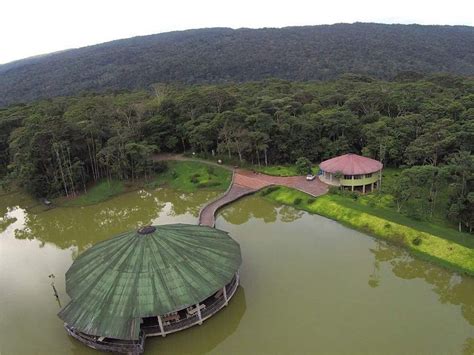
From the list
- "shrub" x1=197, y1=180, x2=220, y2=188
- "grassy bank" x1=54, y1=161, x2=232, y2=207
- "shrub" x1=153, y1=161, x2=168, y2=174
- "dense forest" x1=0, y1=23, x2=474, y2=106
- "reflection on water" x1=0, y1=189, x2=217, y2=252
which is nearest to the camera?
"reflection on water" x1=0, y1=189, x2=217, y2=252

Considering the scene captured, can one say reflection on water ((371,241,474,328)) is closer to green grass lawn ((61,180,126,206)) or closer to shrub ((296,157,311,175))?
shrub ((296,157,311,175))

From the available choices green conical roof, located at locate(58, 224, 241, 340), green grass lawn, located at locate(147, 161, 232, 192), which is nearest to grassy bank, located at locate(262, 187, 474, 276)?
green grass lawn, located at locate(147, 161, 232, 192)

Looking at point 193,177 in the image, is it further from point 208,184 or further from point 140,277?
point 140,277

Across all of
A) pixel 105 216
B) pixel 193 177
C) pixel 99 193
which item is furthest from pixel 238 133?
pixel 105 216

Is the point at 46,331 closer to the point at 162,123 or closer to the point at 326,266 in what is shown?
the point at 326,266

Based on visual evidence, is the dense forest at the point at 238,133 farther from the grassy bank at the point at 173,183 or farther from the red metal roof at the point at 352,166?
the red metal roof at the point at 352,166

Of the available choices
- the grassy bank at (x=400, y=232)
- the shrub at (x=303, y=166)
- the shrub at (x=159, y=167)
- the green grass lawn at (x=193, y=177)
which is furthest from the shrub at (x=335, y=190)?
the shrub at (x=159, y=167)
